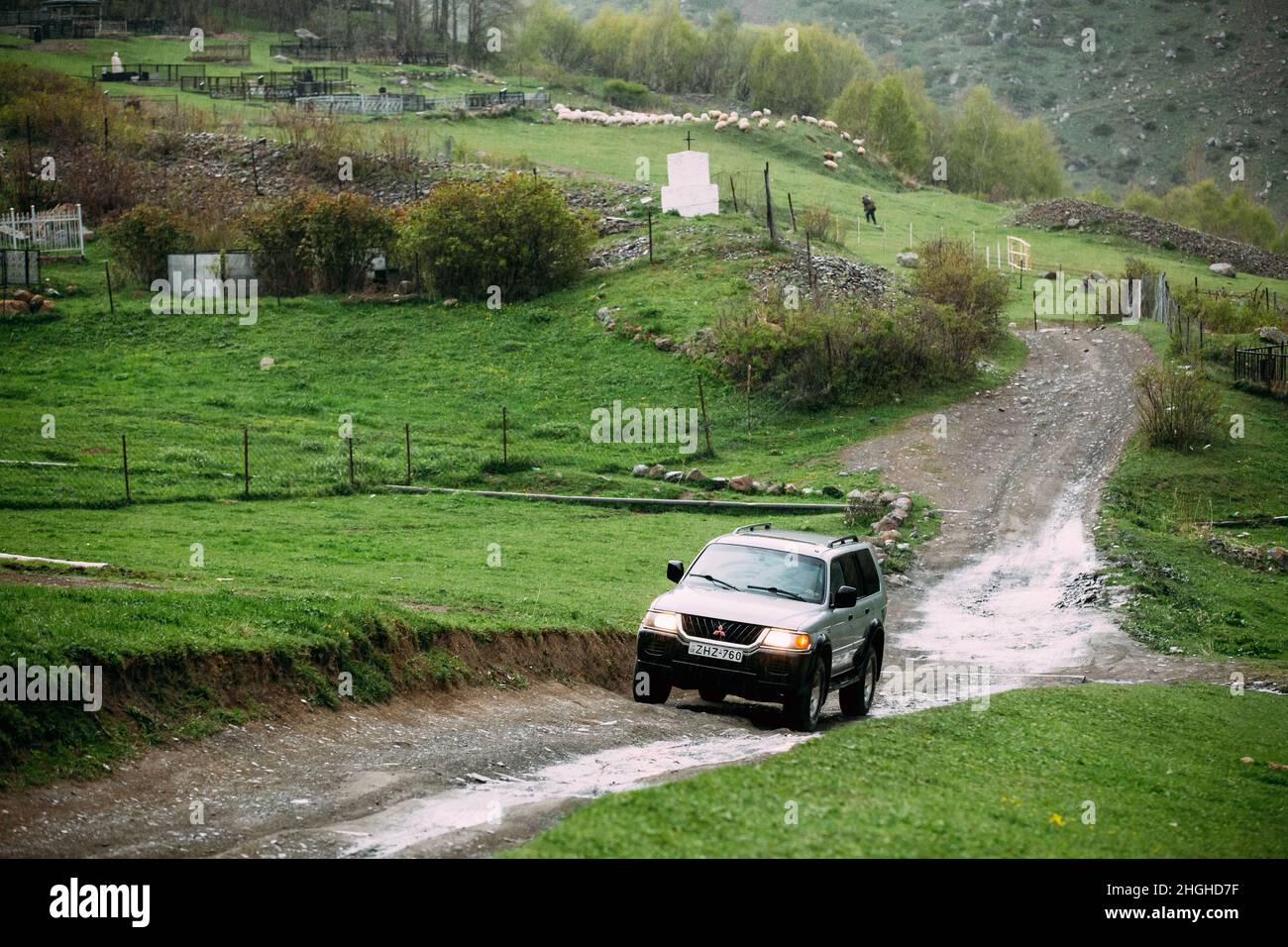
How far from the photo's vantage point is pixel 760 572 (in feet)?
55.7

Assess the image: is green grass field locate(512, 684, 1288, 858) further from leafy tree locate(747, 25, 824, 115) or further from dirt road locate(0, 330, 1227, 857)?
leafy tree locate(747, 25, 824, 115)

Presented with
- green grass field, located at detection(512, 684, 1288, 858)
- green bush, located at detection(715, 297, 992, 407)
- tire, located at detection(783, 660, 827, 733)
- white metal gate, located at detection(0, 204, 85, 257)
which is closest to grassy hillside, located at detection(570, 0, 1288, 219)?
green bush, located at detection(715, 297, 992, 407)

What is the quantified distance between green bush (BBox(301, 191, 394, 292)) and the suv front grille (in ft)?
139

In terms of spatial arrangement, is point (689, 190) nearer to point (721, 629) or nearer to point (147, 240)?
point (147, 240)

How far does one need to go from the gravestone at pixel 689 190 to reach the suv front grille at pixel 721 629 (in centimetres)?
4620

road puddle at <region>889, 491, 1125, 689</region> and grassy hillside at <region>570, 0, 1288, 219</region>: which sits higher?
grassy hillside at <region>570, 0, 1288, 219</region>

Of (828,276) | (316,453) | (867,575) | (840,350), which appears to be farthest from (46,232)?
(867,575)

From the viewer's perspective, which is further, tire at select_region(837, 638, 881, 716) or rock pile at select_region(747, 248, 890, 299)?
rock pile at select_region(747, 248, 890, 299)

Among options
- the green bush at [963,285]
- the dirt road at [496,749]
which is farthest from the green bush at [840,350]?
the dirt road at [496,749]

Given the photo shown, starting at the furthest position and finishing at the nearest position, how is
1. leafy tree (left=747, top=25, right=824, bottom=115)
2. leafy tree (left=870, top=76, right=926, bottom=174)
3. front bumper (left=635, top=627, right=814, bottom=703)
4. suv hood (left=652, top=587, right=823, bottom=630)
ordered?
1. leafy tree (left=747, top=25, right=824, bottom=115)
2. leafy tree (left=870, top=76, right=926, bottom=174)
3. suv hood (left=652, top=587, right=823, bottom=630)
4. front bumper (left=635, top=627, right=814, bottom=703)

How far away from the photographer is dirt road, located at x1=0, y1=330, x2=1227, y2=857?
10.6m

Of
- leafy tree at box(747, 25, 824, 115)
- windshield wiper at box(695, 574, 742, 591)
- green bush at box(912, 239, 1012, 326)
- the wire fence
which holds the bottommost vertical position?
the wire fence
